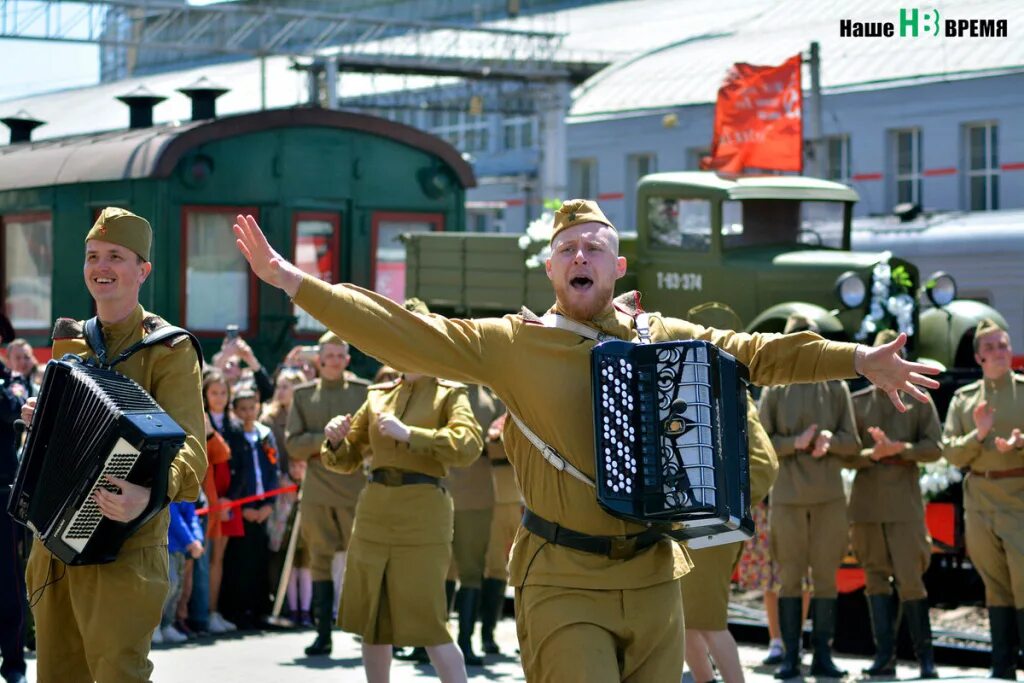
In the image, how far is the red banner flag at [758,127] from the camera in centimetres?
2166

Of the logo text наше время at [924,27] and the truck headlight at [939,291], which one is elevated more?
the logo text наше время at [924,27]

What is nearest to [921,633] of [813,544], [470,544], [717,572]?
[813,544]

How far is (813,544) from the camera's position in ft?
34.2

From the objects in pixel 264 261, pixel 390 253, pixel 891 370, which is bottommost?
pixel 891 370

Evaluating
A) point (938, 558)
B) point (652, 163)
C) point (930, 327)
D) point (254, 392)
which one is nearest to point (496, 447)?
point (254, 392)

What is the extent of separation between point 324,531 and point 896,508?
350cm

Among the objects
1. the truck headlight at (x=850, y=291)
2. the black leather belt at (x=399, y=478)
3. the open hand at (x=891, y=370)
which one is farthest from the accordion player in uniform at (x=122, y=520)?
the truck headlight at (x=850, y=291)

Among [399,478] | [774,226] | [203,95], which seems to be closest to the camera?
[399,478]

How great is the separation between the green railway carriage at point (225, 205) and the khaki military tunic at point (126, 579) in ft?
31.5

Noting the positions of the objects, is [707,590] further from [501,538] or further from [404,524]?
[501,538]

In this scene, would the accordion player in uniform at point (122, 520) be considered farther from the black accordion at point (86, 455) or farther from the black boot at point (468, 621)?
the black boot at point (468, 621)

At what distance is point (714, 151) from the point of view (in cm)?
2180

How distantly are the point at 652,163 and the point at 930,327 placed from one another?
67.8 ft

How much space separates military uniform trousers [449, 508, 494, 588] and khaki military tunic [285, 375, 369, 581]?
2.22 feet
